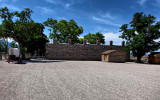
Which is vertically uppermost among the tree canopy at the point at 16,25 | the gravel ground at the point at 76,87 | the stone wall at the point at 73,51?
the tree canopy at the point at 16,25

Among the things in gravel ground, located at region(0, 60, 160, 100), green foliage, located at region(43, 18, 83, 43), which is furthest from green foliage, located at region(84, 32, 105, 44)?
gravel ground, located at region(0, 60, 160, 100)

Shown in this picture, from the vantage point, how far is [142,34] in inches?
1010

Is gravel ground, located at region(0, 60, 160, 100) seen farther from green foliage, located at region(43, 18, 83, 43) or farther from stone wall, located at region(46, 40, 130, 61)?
green foliage, located at region(43, 18, 83, 43)

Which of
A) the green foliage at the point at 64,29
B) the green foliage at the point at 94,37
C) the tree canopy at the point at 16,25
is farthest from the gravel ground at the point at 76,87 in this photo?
the green foliage at the point at 94,37

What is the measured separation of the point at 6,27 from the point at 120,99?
25.3m

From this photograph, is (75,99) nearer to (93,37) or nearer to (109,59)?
(109,59)

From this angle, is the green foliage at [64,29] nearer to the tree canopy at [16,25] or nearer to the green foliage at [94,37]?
the green foliage at [94,37]

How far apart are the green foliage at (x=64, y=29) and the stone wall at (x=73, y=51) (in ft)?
41.1

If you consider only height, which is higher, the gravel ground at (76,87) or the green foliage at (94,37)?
the green foliage at (94,37)

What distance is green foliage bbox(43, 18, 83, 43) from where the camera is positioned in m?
41.2

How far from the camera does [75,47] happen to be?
29.7m

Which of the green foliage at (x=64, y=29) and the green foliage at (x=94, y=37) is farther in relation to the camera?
the green foliage at (x=94, y=37)

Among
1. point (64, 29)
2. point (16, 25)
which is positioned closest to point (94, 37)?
point (64, 29)

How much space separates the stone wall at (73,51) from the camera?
1121 inches
